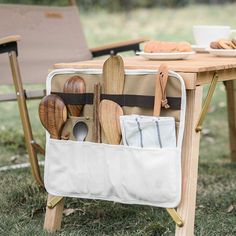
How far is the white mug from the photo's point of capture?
10.00ft

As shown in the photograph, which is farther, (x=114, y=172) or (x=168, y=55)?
(x=168, y=55)

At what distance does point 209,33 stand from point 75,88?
3.34ft

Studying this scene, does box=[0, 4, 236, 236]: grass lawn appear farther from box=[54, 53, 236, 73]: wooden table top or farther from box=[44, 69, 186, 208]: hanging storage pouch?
box=[54, 53, 236, 73]: wooden table top

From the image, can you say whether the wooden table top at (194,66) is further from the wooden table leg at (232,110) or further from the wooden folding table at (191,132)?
the wooden table leg at (232,110)

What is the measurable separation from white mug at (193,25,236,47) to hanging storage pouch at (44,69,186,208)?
37.7 inches

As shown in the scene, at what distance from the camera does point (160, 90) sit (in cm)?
212

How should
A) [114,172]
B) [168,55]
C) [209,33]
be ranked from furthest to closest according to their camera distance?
[209,33] → [168,55] → [114,172]

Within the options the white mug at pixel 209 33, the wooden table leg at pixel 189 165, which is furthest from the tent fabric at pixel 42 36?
the wooden table leg at pixel 189 165

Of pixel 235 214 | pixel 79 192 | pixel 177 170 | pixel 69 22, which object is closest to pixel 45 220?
pixel 79 192

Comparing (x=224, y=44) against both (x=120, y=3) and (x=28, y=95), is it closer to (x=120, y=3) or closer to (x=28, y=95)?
(x=28, y=95)

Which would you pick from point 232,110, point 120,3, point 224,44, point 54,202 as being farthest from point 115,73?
point 120,3

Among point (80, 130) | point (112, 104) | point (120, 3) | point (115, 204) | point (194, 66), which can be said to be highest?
point (194, 66)

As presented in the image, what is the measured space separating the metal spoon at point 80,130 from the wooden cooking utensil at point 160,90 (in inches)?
12.0

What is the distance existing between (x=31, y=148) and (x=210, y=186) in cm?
86
